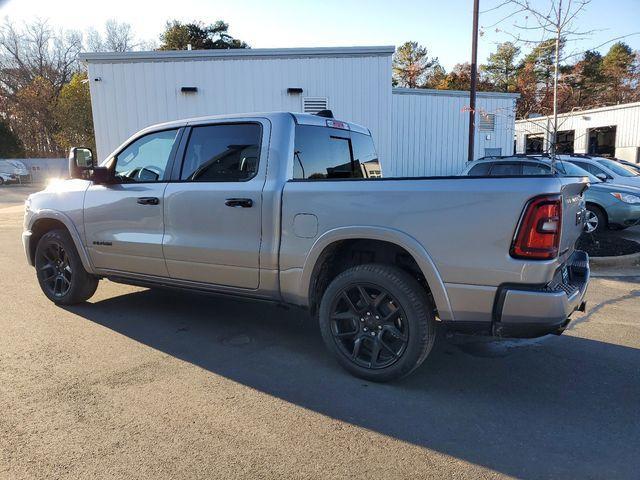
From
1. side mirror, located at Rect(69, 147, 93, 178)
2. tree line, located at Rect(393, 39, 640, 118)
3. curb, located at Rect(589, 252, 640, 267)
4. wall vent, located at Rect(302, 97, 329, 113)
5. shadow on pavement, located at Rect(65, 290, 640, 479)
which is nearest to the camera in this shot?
shadow on pavement, located at Rect(65, 290, 640, 479)

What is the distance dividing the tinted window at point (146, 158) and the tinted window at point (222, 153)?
0.96 ft

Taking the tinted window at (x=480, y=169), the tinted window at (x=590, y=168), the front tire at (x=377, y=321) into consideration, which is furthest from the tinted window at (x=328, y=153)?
the tinted window at (x=590, y=168)

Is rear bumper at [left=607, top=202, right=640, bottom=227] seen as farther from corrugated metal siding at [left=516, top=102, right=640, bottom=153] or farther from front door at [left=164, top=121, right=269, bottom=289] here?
corrugated metal siding at [left=516, top=102, right=640, bottom=153]

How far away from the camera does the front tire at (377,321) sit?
3.34 metres

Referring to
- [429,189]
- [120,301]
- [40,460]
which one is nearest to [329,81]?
[120,301]

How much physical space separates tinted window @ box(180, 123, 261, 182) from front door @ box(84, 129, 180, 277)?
0.26 meters

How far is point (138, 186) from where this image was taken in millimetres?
4633

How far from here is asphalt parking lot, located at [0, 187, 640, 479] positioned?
2.63 m

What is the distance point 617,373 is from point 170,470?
3.30m

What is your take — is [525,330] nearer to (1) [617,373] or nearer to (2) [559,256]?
(2) [559,256]

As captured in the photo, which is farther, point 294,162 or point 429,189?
point 294,162

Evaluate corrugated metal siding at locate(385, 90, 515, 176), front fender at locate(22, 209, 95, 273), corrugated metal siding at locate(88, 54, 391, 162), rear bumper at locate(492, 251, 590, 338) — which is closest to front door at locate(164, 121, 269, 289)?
front fender at locate(22, 209, 95, 273)

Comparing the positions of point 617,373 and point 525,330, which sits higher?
point 525,330

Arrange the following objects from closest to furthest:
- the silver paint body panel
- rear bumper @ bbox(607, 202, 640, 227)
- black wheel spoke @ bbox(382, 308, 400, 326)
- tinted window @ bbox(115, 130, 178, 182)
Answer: the silver paint body panel → black wheel spoke @ bbox(382, 308, 400, 326) → tinted window @ bbox(115, 130, 178, 182) → rear bumper @ bbox(607, 202, 640, 227)
